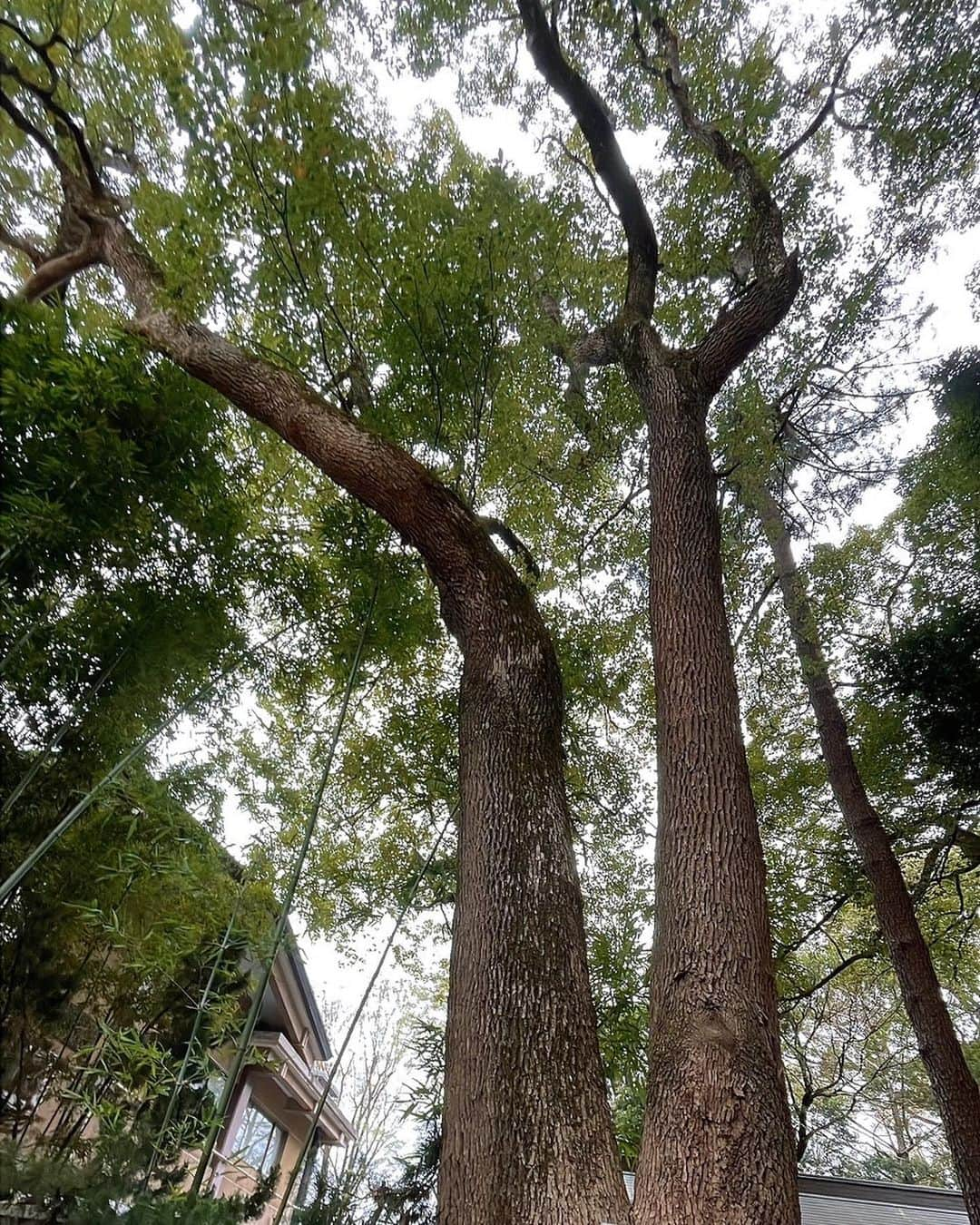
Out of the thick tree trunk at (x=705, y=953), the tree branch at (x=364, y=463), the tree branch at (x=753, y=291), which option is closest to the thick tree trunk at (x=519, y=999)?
Result: the thick tree trunk at (x=705, y=953)

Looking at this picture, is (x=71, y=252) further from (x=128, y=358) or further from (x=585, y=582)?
(x=585, y=582)

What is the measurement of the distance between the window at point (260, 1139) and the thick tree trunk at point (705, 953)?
6.21 m

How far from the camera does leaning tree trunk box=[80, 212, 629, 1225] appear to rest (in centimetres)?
118

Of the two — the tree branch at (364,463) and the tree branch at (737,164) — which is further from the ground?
the tree branch at (737,164)

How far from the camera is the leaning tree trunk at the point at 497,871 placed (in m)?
1.18

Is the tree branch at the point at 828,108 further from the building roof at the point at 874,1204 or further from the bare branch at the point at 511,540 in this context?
the building roof at the point at 874,1204

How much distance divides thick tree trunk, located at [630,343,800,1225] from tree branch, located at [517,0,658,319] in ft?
5.86

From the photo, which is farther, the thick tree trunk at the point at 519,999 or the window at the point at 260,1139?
the window at the point at 260,1139

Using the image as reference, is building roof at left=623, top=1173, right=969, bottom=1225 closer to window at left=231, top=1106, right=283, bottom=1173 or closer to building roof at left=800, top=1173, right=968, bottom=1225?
building roof at left=800, top=1173, right=968, bottom=1225

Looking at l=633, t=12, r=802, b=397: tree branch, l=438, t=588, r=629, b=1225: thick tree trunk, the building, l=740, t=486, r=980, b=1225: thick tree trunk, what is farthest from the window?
l=633, t=12, r=802, b=397: tree branch

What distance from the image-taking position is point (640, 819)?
4.89 m

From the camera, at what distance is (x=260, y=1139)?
6277mm

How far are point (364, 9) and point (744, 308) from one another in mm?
2870

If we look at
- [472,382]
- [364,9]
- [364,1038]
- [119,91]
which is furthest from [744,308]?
[364,1038]
